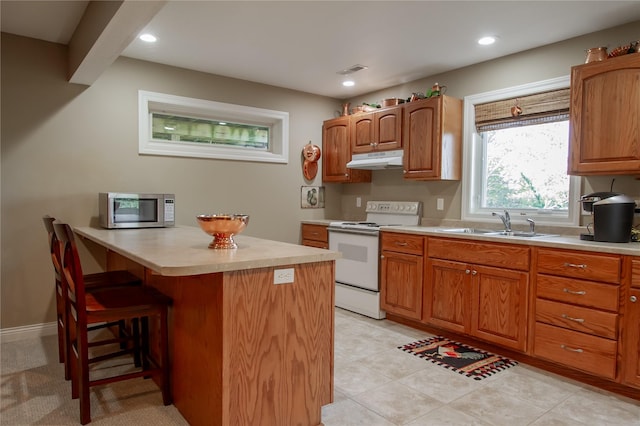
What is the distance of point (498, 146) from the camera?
3.70 m

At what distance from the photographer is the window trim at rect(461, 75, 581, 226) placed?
3102mm

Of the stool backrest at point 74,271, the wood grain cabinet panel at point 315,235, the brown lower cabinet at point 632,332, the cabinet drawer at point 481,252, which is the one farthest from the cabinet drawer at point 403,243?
the stool backrest at point 74,271

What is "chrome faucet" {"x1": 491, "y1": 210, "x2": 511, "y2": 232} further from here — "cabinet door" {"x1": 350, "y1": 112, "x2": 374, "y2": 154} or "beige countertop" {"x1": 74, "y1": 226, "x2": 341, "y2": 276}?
"beige countertop" {"x1": 74, "y1": 226, "x2": 341, "y2": 276}

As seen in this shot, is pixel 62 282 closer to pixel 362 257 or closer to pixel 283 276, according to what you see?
pixel 283 276

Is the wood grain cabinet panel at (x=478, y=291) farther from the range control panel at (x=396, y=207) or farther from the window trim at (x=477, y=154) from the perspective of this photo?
the range control panel at (x=396, y=207)

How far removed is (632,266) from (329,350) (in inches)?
69.8

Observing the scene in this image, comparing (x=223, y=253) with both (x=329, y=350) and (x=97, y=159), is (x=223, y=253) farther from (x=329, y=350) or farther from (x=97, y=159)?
(x=97, y=159)

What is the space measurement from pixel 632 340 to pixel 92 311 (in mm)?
2903

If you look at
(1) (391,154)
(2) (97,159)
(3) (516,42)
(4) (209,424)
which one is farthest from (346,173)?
(4) (209,424)

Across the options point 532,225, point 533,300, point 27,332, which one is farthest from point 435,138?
point 27,332

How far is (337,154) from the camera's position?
15.8 feet

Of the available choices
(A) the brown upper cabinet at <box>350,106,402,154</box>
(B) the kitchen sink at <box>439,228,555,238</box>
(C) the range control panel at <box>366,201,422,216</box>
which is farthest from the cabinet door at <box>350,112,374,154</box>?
→ (B) the kitchen sink at <box>439,228,555,238</box>

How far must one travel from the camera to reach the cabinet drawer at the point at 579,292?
237 cm

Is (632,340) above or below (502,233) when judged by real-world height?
below
